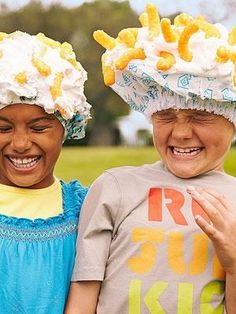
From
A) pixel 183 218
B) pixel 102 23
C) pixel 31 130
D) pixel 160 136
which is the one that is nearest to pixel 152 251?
pixel 183 218

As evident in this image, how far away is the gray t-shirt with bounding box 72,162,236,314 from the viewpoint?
3.06m

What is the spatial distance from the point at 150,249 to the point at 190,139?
1.33 feet

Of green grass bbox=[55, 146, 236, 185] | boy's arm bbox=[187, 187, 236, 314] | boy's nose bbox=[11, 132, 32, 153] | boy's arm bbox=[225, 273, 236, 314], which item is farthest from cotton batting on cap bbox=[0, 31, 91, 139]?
green grass bbox=[55, 146, 236, 185]

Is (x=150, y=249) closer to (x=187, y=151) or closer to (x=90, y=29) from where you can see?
(x=187, y=151)

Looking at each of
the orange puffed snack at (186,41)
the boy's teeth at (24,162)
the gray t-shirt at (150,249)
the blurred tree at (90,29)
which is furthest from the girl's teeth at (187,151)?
the blurred tree at (90,29)

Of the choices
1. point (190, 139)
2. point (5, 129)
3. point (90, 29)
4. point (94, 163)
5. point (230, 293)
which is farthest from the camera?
point (90, 29)

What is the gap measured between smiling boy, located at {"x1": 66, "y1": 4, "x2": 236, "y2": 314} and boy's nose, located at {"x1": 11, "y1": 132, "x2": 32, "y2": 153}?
0.93 feet

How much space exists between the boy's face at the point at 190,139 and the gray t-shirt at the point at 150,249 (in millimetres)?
65

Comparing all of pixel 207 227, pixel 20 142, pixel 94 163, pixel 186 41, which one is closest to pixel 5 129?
pixel 20 142

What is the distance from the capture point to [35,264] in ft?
10.4

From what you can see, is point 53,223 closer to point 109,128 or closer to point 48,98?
point 48,98

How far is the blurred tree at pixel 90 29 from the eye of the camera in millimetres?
41656

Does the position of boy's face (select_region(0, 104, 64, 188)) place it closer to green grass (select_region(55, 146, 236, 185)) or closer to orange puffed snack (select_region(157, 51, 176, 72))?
orange puffed snack (select_region(157, 51, 176, 72))

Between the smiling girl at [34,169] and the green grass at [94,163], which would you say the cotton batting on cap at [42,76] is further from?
the green grass at [94,163]
